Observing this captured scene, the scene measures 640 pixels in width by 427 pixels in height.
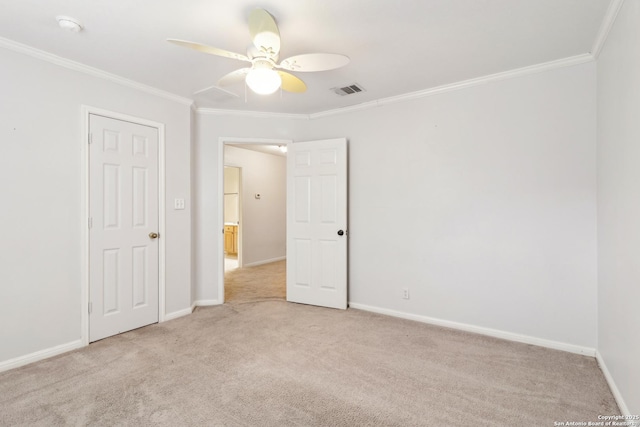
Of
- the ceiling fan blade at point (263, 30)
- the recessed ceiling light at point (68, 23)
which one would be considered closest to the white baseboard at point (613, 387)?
the ceiling fan blade at point (263, 30)

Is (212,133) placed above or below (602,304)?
above

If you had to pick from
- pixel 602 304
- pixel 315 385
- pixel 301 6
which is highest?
pixel 301 6

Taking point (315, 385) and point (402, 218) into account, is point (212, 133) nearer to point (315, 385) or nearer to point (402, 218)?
point (402, 218)

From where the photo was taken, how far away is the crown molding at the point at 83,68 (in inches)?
94.7

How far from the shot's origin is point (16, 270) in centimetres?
243

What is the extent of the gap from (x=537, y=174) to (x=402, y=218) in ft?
4.30

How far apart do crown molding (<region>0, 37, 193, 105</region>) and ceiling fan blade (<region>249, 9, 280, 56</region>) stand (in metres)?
1.83

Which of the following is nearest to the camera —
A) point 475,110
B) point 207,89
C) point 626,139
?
point 626,139

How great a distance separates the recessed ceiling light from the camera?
209 centimetres

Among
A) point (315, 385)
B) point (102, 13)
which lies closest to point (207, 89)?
point (102, 13)

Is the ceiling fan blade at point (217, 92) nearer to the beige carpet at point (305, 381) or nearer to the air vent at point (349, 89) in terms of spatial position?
the air vent at point (349, 89)

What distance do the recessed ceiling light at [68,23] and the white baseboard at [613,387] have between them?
164 inches

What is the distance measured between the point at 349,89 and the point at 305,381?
2.78 meters

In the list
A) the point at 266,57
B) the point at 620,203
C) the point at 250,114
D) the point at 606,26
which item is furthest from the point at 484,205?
the point at 250,114
